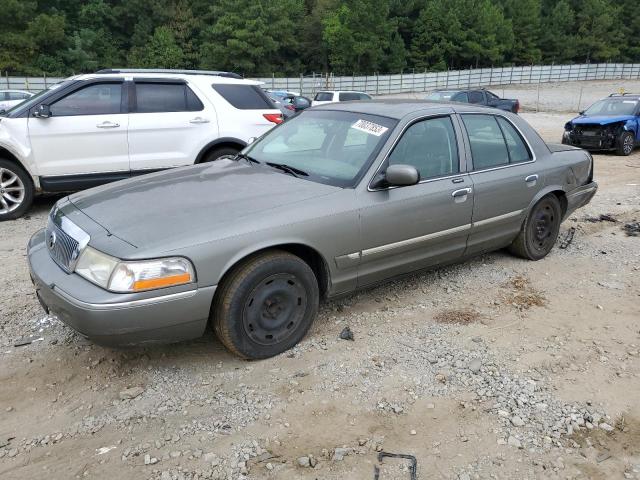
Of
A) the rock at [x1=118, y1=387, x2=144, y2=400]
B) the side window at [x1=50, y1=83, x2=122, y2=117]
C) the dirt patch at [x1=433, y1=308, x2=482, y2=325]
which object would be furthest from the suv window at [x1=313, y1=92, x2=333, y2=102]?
the rock at [x1=118, y1=387, x2=144, y2=400]

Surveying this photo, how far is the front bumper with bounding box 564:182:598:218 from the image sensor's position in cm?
556

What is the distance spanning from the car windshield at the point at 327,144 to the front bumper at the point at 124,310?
137 cm

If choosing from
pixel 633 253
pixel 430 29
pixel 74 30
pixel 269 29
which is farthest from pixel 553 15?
pixel 633 253

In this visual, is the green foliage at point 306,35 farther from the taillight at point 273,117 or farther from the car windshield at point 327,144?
the car windshield at point 327,144

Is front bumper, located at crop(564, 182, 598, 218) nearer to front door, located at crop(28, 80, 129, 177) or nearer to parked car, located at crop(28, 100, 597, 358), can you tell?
parked car, located at crop(28, 100, 597, 358)

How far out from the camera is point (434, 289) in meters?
4.70

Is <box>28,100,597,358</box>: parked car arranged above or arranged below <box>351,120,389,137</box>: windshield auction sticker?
below

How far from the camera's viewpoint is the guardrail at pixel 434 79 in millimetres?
47344

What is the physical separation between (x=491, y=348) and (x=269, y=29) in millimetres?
60395

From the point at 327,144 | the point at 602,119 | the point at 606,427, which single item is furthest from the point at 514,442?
the point at 602,119

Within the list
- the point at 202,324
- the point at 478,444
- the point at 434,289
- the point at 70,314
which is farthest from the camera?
the point at 434,289

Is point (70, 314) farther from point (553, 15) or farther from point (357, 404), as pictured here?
point (553, 15)

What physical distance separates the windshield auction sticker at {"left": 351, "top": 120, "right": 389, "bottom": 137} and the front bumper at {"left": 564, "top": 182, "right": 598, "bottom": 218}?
252 cm

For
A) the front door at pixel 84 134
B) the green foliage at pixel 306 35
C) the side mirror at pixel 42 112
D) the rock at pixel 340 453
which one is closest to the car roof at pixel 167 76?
the front door at pixel 84 134
